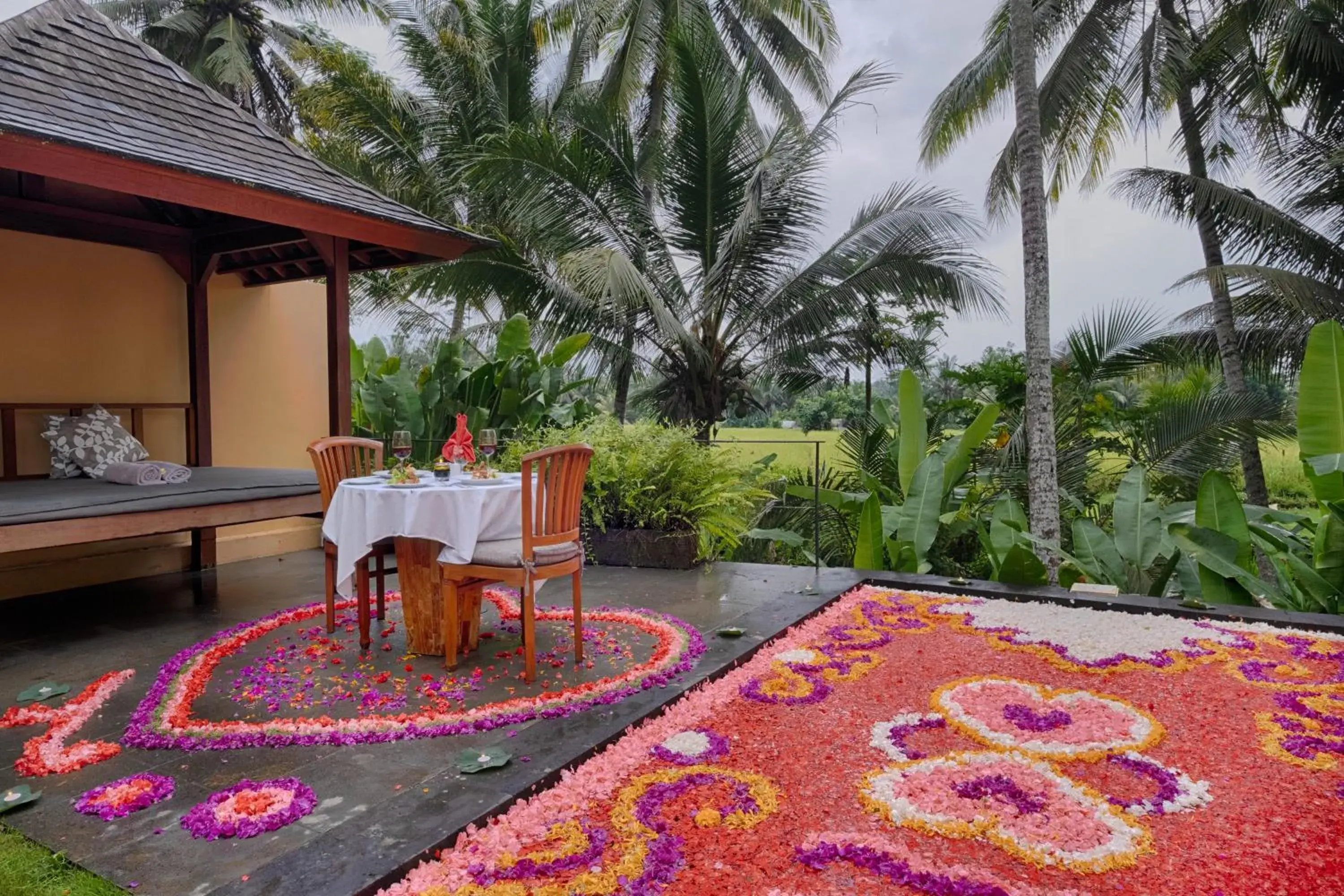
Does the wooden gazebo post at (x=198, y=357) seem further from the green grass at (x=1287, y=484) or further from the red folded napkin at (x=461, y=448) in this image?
the green grass at (x=1287, y=484)

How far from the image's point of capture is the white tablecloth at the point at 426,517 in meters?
3.25

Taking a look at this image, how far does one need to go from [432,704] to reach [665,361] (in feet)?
21.8

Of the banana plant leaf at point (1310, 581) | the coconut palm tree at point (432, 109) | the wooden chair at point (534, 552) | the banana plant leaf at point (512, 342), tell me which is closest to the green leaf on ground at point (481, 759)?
the wooden chair at point (534, 552)

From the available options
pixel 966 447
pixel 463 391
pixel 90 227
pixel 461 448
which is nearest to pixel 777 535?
pixel 966 447

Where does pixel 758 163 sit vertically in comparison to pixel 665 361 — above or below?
above

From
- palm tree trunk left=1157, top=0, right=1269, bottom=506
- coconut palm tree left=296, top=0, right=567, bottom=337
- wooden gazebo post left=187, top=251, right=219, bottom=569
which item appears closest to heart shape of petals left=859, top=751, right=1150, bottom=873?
wooden gazebo post left=187, top=251, right=219, bottom=569

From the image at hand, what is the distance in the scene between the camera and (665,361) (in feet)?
30.2

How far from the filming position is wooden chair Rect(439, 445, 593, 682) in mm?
3197

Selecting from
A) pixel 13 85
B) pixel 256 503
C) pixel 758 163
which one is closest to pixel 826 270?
pixel 758 163

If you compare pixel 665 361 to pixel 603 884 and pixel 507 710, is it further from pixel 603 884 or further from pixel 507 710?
pixel 603 884

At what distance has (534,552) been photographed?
3227 millimetres

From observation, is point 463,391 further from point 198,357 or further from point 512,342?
point 198,357

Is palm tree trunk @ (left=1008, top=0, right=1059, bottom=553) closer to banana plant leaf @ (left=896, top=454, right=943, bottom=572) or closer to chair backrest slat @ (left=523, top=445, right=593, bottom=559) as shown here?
banana plant leaf @ (left=896, top=454, right=943, bottom=572)

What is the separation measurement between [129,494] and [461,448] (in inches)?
67.9
